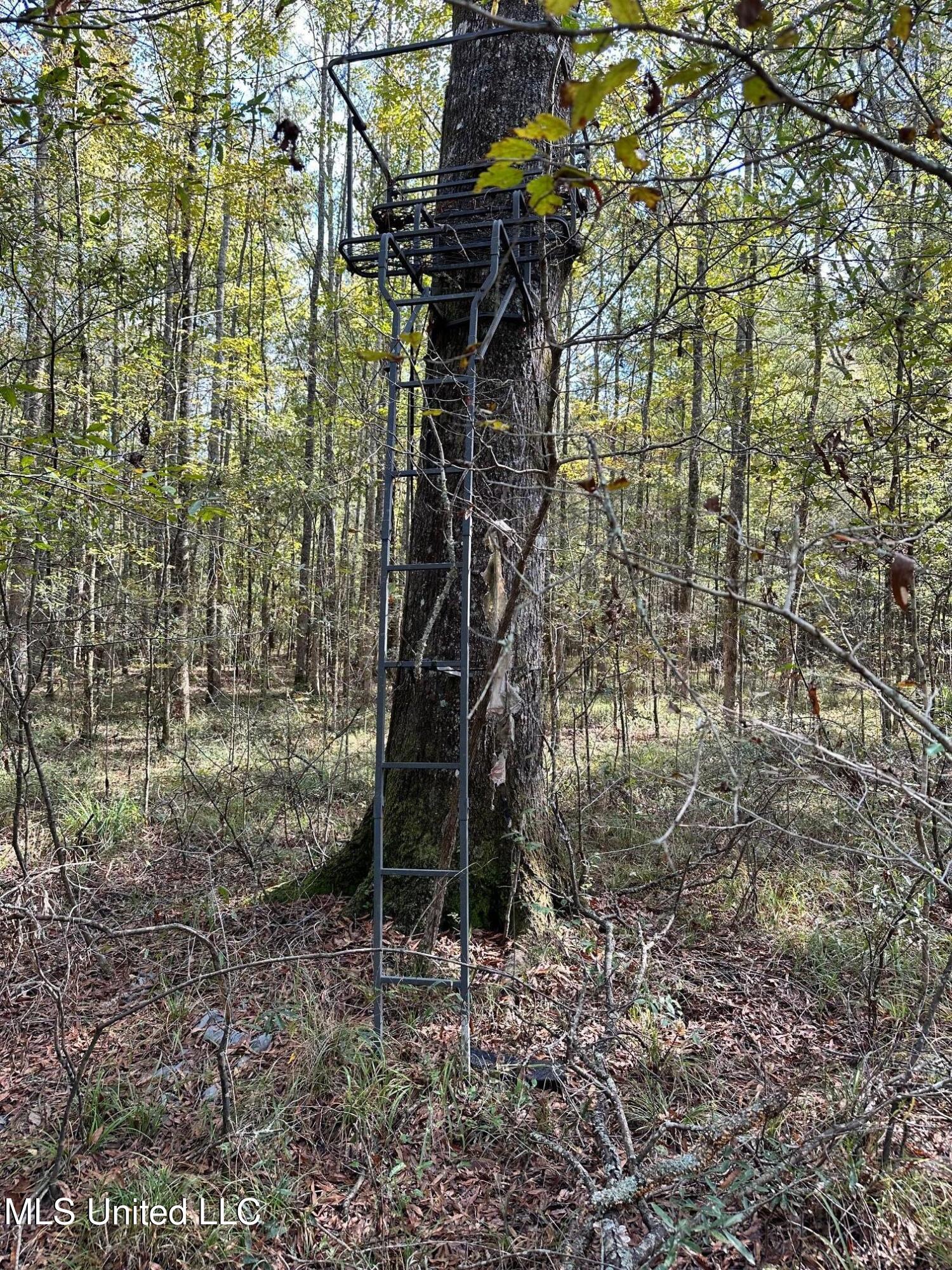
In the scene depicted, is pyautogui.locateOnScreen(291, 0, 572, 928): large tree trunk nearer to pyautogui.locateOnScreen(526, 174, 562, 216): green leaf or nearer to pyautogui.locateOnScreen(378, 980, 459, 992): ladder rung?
pyautogui.locateOnScreen(378, 980, 459, 992): ladder rung

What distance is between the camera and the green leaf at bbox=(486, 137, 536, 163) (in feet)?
3.29

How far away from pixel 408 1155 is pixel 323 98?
1203 cm

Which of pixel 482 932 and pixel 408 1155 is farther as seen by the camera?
pixel 482 932

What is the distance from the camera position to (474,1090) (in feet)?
7.89

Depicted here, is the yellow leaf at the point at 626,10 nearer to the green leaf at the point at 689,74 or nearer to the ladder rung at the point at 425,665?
the green leaf at the point at 689,74

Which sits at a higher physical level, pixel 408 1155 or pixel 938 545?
pixel 938 545

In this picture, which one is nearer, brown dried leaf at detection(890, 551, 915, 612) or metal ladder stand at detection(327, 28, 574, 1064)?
brown dried leaf at detection(890, 551, 915, 612)

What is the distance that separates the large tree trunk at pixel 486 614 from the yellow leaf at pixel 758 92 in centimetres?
228

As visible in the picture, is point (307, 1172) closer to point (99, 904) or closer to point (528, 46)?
point (99, 904)

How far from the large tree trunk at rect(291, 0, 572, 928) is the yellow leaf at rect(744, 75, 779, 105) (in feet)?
7.49

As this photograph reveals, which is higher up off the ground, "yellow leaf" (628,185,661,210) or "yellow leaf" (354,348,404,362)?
"yellow leaf" (628,185,661,210)

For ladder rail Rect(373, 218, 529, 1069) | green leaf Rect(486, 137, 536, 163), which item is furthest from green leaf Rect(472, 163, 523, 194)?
ladder rail Rect(373, 218, 529, 1069)

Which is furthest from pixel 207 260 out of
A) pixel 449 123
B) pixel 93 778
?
pixel 449 123

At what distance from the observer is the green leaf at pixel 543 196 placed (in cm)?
107
